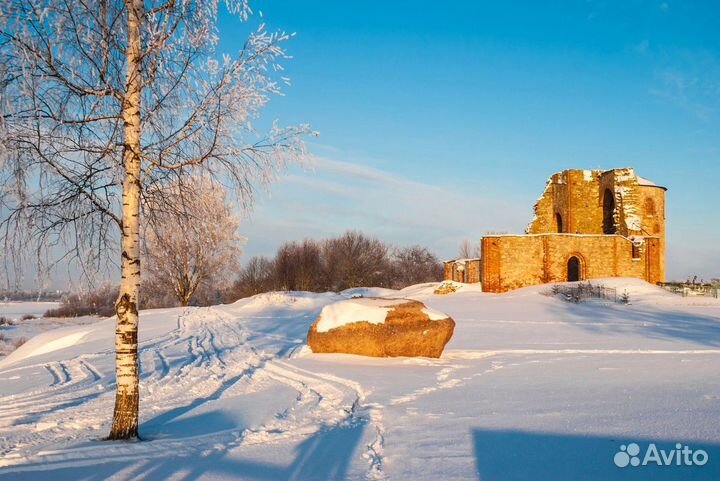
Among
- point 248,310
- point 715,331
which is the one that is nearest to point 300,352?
point 715,331

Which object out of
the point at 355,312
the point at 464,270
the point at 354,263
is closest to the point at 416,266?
the point at 354,263

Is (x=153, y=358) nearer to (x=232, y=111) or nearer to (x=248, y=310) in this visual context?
(x=232, y=111)

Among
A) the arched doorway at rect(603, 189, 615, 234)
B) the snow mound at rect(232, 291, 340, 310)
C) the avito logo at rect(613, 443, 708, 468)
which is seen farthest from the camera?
the arched doorway at rect(603, 189, 615, 234)

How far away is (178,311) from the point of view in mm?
26859

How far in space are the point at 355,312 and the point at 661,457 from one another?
304 inches

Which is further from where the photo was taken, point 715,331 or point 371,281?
point 371,281

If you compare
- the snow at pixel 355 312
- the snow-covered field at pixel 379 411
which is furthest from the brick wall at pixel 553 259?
the snow at pixel 355 312

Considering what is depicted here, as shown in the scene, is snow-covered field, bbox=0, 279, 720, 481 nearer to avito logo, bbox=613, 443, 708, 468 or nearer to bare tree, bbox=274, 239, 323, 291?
avito logo, bbox=613, 443, 708, 468

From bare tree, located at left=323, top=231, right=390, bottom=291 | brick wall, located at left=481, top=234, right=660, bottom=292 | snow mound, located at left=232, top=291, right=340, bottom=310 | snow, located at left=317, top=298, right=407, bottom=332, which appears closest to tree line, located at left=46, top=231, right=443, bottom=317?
bare tree, located at left=323, top=231, right=390, bottom=291

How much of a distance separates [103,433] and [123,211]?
8.12ft

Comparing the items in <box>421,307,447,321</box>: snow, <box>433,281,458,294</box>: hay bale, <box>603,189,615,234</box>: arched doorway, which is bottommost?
<box>433,281,458,294</box>: hay bale

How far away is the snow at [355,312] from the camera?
11.6m

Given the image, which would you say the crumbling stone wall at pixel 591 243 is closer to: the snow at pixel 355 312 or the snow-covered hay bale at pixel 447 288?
the snow-covered hay bale at pixel 447 288

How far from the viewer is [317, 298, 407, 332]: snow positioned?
1162cm
